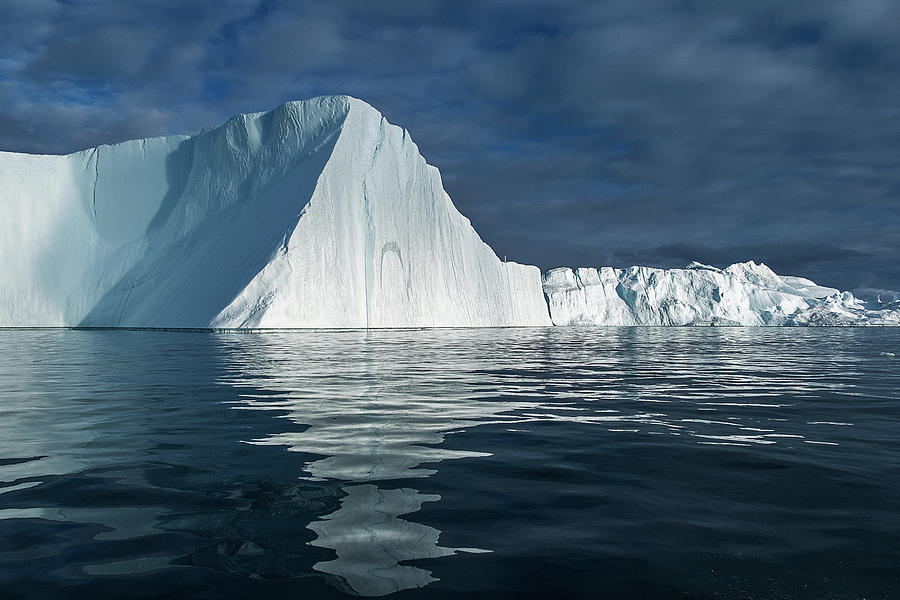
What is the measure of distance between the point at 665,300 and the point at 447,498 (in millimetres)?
115467

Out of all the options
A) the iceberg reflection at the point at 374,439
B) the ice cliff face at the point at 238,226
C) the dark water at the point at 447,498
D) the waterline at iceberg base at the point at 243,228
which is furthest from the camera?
the ice cliff face at the point at 238,226

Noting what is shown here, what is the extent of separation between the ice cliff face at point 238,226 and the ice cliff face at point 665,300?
47577 mm

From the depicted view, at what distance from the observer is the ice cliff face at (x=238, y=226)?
5003cm

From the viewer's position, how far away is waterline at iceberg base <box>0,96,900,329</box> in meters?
49.5

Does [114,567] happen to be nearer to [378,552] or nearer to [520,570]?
[378,552]

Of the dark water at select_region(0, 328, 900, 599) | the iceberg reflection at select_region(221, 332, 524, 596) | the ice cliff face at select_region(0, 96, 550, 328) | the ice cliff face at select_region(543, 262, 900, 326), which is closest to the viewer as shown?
the dark water at select_region(0, 328, 900, 599)

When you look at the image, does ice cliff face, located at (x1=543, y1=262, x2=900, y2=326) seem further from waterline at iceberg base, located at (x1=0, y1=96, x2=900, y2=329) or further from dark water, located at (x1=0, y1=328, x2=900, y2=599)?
dark water, located at (x1=0, y1=328, x2=900, y2=599)

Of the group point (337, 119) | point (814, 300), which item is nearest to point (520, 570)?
point (337, 119)

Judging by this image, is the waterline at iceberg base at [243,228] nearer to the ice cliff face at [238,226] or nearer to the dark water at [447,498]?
the ice cliff face at [238,226]

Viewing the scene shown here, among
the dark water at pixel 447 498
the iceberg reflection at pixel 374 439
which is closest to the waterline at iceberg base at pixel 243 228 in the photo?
the iceberg reflection at pixel 374 439

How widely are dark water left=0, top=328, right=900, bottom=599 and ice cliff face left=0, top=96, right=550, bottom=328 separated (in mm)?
40007

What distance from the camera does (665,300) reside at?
11294cm

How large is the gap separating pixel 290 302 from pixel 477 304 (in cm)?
2611

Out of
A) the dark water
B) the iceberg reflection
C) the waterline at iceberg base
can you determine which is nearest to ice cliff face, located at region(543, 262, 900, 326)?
the waterline at iceberg base
